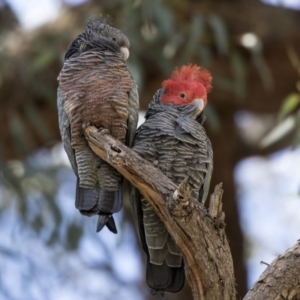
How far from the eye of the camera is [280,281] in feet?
7.46

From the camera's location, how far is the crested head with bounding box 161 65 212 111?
2.75 meters

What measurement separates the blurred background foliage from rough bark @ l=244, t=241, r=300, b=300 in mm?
1980

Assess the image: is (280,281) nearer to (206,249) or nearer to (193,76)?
(206,249)

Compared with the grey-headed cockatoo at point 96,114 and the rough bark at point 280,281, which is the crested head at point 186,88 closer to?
the grey-headed cockatoo at point 96,114

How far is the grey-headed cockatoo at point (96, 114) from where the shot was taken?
2.50 meters

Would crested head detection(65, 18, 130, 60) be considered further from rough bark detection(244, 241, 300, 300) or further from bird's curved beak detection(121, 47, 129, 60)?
rough bark detection(244, 241, 300, 300)

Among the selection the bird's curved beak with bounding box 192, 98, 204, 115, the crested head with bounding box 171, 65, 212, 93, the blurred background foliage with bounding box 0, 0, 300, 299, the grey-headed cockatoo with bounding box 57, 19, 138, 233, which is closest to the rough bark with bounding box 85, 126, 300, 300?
the grey-headed cockatoo with bounding box 57, 19, 138, 233

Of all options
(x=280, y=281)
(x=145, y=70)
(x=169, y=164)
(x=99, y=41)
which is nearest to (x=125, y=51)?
(x=99, y=41)

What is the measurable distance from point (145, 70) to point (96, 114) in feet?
7.05

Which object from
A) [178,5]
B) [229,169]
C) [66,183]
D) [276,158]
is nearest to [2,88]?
[66,183]

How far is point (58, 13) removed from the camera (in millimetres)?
4672

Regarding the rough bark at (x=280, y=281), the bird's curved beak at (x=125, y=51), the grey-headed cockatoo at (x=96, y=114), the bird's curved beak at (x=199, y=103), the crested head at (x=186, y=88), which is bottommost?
the rough bark at (x=280, y=281)

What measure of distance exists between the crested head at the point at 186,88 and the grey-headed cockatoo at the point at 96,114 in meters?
0.22

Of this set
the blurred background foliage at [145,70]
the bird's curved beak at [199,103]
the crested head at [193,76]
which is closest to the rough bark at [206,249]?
the bird's curved beak at [199,103]
